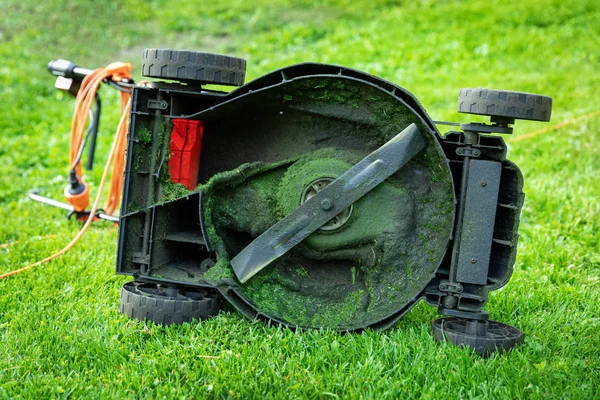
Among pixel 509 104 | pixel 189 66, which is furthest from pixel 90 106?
pixel 509 104

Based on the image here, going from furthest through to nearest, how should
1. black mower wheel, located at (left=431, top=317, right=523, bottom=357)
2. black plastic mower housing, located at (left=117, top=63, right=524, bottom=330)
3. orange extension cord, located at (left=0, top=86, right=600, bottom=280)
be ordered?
orange extension cord, located at (left=0, top=86, right=600, bottom=280)
black plastic mower housing, located at (left=117, top=63, right=524, bottom=330)
black mower wheel, located at (left=431, top=317, right=523, bottom=357)

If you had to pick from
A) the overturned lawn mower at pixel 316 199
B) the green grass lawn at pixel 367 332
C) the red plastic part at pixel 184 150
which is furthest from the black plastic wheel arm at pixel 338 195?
the red plastic part at pixel 184 150

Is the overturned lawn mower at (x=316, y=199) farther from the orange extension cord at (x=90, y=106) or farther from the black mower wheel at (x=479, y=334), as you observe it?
the orange extension cord at (x=90, y=106)

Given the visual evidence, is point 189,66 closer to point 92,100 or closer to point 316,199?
point 316,199

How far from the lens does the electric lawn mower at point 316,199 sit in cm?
334

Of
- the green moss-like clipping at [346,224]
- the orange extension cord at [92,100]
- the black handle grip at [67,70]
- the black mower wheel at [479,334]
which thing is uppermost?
the black handle grip at [67,70]

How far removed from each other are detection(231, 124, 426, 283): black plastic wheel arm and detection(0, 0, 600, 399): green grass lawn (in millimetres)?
424

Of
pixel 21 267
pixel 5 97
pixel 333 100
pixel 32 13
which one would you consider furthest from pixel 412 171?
pixel 32 13

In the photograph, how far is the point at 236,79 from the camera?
363 cm

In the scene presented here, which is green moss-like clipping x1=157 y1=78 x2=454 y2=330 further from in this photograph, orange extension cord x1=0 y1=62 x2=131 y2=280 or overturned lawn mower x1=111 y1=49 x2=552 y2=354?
orange extension cord x1=0 y1=62 x2=131 y2=280

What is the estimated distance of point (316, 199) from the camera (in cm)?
340

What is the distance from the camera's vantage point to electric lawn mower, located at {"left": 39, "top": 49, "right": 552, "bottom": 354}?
A: 3.34m

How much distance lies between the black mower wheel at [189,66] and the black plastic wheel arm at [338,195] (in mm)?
789

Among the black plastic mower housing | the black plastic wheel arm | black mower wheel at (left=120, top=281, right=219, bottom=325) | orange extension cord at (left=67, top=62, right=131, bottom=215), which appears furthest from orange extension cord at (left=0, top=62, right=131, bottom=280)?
the black plastic wheel arm
